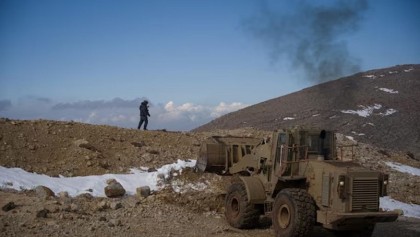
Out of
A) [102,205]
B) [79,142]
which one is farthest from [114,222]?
[79,142]

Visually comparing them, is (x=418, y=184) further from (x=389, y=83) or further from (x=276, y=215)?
(x=389, y=83)

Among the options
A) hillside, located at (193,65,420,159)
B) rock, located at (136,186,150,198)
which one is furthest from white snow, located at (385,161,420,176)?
rock, located at (136,186,150,198)

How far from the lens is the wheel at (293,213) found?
8867mm

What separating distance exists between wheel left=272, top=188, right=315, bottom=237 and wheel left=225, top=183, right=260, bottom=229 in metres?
1.04

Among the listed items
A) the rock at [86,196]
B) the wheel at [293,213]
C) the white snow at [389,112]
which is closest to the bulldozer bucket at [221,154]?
the wheel at [293,213]

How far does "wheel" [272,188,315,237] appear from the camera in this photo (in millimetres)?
8867

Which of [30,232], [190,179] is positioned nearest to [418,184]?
[190,179]

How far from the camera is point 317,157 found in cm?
1000

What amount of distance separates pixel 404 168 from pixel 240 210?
15287 millimetres

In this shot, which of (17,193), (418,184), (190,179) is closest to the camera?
(17,193)

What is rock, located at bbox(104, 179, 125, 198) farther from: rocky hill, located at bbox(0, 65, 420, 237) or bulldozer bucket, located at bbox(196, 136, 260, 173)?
bulldozer bucket, located at bbox(196, 136, 260, 173)

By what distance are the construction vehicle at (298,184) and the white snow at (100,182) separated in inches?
111

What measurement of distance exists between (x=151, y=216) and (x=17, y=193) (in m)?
4.04

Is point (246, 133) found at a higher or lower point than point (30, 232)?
higher
